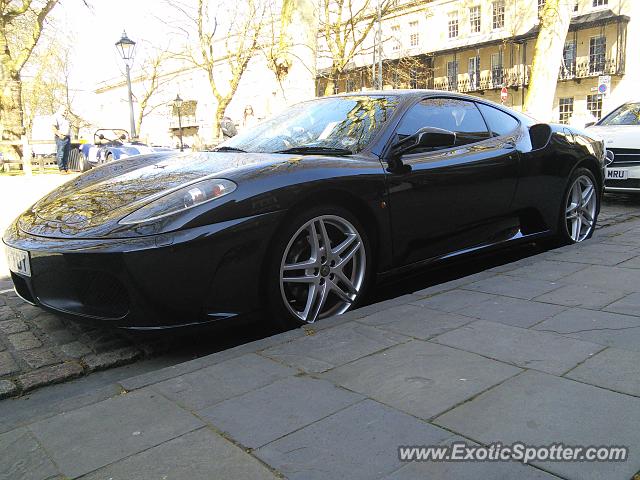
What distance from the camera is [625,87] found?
33.2 metres

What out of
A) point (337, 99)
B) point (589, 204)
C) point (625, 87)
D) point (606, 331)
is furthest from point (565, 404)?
point (625, 87)

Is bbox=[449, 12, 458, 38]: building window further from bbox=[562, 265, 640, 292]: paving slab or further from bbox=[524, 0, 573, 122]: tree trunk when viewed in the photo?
bbox=[562, 265, 640, 292]: paving slab

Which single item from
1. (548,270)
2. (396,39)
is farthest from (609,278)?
(396,39)

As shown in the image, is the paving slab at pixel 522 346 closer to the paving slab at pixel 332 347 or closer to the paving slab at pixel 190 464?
the paving slab at pixel 332 347

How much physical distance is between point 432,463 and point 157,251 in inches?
59.4

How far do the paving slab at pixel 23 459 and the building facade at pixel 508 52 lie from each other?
28.7 meters

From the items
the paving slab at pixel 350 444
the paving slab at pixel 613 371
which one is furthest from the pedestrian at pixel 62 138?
the paving slab at pixel 613 371

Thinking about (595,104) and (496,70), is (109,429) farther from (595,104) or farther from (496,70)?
(496,70)

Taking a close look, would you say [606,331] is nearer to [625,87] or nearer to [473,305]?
[473,305]

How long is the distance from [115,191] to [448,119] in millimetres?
2362

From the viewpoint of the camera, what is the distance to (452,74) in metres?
42.6

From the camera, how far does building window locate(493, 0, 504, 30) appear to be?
39.0 meters

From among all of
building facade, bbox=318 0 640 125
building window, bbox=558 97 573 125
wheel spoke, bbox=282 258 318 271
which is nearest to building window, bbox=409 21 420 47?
building facade, bbox=318 0 640 125

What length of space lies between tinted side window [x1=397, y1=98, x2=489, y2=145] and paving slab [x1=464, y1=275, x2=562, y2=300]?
104cm
